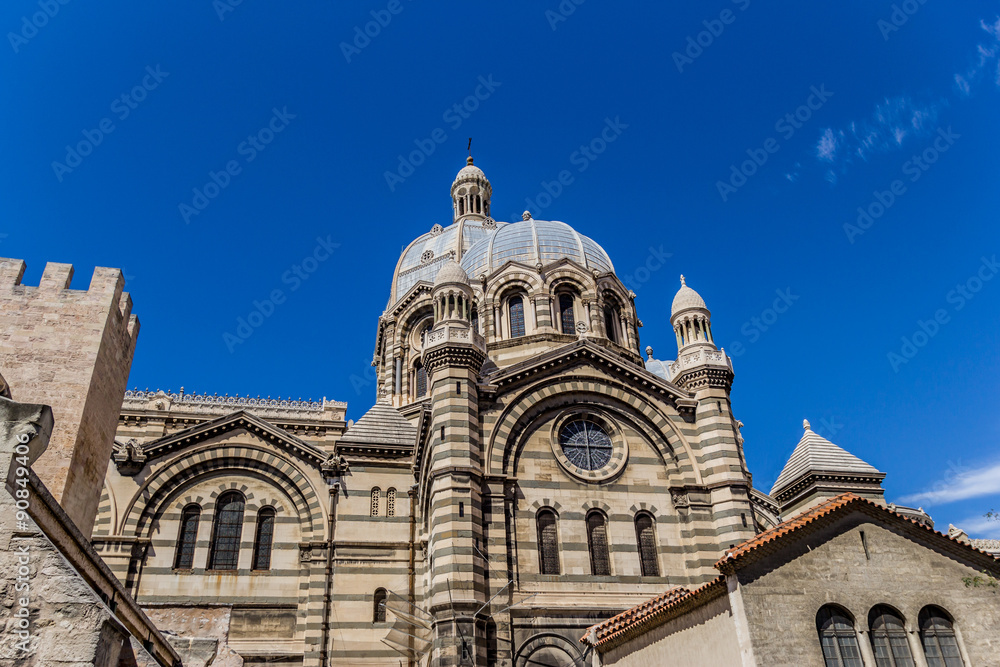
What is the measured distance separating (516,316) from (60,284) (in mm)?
19263

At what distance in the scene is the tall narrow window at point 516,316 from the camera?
107 feet

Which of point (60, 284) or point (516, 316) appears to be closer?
point (60, 284)

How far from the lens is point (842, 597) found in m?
15.2

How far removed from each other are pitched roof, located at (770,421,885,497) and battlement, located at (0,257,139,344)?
76.6 feet

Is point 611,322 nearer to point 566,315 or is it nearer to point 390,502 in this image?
point 566,315

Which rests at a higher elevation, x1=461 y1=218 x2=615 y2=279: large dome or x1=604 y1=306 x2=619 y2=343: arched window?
x1=461 y1=218 x2=615 y2=279: large dome

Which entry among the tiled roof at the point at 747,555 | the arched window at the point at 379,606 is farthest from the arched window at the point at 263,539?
the tiled roof at the point at 747,555

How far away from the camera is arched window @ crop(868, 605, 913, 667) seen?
15008 millimetres

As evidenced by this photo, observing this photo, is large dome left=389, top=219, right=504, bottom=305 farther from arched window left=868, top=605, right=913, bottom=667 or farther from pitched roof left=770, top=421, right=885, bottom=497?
arched window left=868, top=605, right=913, bottom=667

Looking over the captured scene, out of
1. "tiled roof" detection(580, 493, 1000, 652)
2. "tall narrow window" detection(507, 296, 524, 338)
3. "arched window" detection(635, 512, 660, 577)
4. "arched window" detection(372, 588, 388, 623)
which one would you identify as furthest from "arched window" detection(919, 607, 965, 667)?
"tall narrow window" detection(507, 296, 524, 338)

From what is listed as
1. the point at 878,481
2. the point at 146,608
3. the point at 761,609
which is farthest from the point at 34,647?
the point at 878,481

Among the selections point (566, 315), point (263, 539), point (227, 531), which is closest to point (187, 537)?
point (227, 531)

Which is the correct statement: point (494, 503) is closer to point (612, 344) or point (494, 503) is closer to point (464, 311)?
point (464, 311)

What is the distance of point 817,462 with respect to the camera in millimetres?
27391
